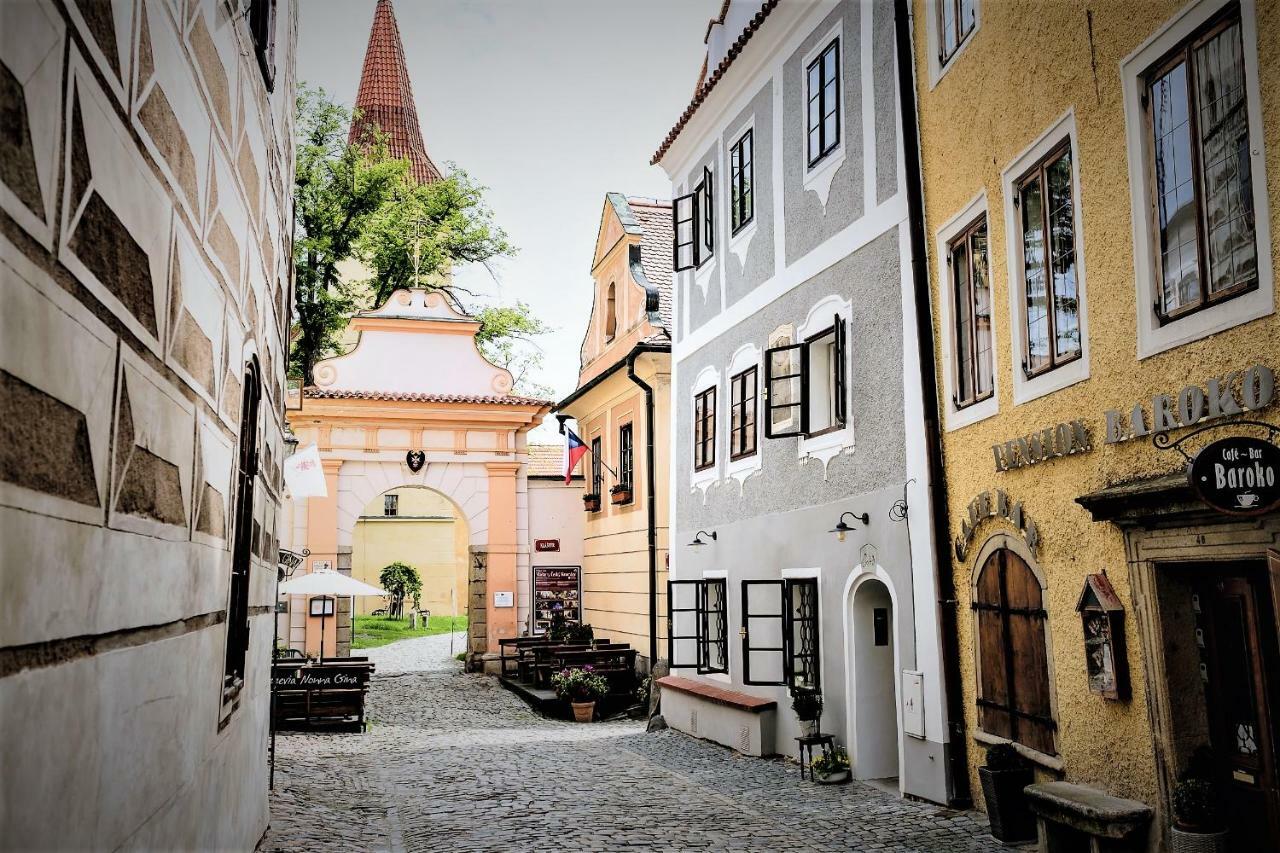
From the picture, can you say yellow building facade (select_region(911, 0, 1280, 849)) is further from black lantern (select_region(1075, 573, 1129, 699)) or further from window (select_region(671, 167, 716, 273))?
window (select_region(671, 167, 716, 273))

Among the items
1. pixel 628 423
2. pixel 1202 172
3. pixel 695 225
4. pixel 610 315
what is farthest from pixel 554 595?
pixel 1202 172

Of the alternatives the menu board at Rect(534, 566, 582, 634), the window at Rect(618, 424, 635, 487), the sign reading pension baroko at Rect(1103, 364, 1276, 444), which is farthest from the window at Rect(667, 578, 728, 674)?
the sign reading pension baroko at Rect(1103, 364, 1276, 444)

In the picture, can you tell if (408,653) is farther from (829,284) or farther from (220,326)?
(220,326)

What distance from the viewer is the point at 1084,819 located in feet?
22.6

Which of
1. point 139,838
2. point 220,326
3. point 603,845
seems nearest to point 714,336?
point 603,845

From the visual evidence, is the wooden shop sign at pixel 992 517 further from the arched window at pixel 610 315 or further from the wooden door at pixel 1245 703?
the arched window at pixel 610 315

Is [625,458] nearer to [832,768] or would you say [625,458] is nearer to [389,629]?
[832,768]

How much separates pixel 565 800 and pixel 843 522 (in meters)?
3.81

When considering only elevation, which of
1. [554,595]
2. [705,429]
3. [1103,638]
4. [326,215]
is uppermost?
[326,215]

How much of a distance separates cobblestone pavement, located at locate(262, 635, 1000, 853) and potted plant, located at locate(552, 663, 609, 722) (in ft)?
4.41

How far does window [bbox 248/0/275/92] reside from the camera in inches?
243

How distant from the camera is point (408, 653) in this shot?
105 ft

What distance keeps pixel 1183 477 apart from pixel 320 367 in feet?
67.2

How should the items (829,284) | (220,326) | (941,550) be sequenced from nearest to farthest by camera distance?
(220,326) → (941,550) → (829,284)
